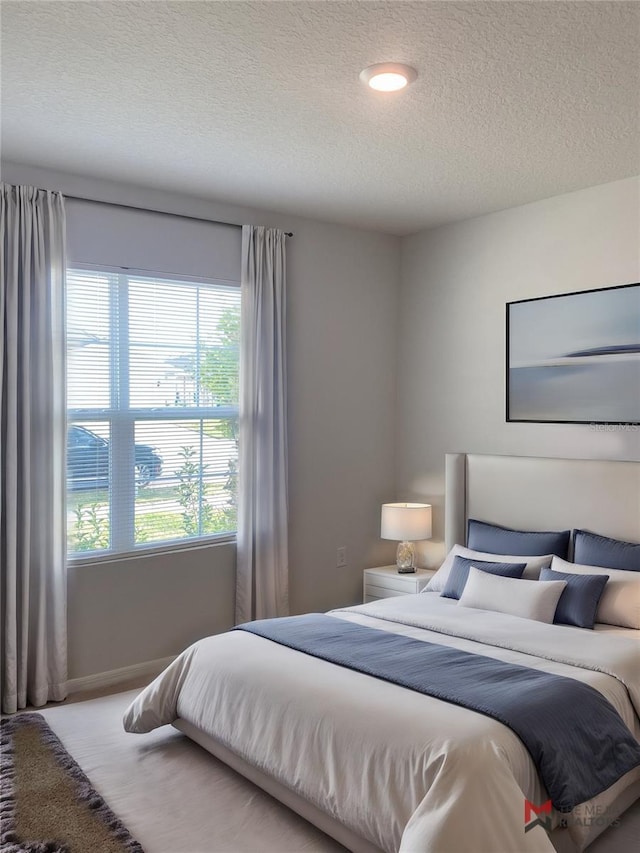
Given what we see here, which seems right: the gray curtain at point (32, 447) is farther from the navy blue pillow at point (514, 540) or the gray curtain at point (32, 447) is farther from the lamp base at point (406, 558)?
the navy blue pillow at point (514, 540)

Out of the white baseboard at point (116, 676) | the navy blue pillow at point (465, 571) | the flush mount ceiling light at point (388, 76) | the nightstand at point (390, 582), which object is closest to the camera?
the flush mount ceiling light at point (388, 76)

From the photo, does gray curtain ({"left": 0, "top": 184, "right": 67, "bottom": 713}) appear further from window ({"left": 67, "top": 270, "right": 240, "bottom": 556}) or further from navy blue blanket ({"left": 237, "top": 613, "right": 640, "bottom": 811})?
navy blue blanket ({"left": 237, "top": 613, "right": 640, "bottom": 811})

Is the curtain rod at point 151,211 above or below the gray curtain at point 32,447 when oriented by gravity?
above

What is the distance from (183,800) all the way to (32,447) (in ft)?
6.06

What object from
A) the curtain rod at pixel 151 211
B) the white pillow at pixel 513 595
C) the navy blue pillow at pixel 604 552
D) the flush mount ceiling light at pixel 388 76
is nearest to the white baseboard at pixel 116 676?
the white pillow at pixel 513 595

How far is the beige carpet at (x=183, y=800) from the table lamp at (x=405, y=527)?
76.2 inches

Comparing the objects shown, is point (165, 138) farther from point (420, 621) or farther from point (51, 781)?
point (51, 781)

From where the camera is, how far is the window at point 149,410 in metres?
3.96

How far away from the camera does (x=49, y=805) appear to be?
108 inches

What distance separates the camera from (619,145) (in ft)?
11.3

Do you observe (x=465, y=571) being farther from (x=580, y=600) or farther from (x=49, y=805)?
(x=49, y=805)

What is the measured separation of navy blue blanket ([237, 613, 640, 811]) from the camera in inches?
93.5

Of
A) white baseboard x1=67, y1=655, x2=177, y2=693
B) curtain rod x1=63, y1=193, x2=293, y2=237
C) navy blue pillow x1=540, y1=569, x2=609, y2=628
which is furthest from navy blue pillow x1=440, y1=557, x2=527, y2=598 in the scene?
curtain rod x1=63, y1=193, x2=293, y2=237

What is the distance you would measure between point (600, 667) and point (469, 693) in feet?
2.10
